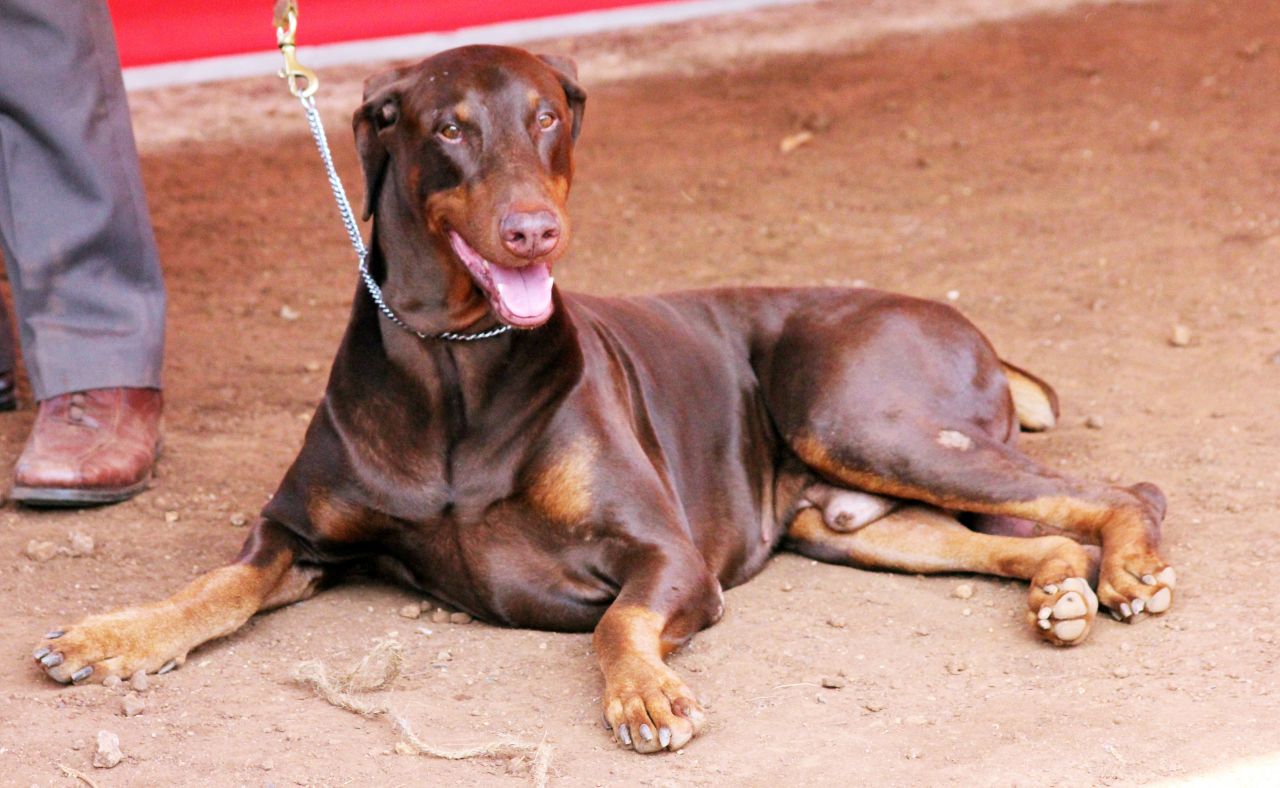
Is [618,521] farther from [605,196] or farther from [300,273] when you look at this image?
[605,196]

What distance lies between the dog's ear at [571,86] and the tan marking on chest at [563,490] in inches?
31.3

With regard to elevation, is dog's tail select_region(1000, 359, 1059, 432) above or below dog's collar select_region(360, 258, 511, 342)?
below

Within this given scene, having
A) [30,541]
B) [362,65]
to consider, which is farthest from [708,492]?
[362,65]

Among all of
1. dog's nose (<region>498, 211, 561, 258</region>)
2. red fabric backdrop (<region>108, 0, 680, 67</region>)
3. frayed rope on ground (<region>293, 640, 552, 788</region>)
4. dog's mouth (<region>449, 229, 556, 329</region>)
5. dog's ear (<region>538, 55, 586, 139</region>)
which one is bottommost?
frayed rope on ground (<region>293, 640, 552, 788</region>)

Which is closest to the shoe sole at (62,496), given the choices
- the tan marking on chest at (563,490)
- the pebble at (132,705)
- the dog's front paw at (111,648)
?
the dog's front paw at (111,648)

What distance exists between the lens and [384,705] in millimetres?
3408

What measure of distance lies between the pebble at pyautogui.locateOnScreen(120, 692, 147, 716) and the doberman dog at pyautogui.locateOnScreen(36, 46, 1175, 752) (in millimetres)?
157

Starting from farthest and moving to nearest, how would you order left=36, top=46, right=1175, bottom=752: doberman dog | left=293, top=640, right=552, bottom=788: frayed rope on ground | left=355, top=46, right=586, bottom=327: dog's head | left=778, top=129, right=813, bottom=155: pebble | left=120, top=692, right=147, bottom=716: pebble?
left=778, top=129, right=813, bottom=155: pebble
left=36, top=46, right=1175, bottom=752: doberman dog
left=355, top=46, right=586, bottom=327: dog's head
left=120, top=692, right=147, bottom=716: pebble
left=293, top=640, right=552, bottom=788: frayed rope on ground

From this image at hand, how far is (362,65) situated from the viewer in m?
9.38

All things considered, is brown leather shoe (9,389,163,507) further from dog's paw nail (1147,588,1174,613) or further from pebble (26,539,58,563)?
dog's paw nail (1147,588,1174,613)

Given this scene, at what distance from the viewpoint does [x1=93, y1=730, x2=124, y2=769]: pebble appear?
3080 millimetres

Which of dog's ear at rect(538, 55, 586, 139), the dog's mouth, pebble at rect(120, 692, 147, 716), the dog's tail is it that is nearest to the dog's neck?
the dog's mouth

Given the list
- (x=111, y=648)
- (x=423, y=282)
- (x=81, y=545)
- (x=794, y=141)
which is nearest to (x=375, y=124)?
(x=423, y=282)

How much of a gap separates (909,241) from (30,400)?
143 inches
